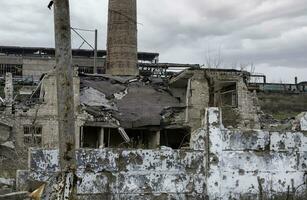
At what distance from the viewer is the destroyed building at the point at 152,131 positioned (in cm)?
814

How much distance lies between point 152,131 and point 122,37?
34.2ft

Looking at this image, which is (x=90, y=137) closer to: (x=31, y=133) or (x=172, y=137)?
(x=31, y=133)

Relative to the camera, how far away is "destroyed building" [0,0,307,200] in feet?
26.7

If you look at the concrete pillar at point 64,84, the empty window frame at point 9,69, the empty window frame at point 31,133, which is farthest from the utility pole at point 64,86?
the empty window frame at point 9,69

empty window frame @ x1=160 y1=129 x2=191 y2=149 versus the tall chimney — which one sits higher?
the tall chimney

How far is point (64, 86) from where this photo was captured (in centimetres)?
509

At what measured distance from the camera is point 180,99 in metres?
24.8

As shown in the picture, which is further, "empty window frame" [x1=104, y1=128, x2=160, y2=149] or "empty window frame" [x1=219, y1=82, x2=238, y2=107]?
"empty window frame" [x1=219, y1=82, x2=238, y2=107]

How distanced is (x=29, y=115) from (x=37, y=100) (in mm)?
824

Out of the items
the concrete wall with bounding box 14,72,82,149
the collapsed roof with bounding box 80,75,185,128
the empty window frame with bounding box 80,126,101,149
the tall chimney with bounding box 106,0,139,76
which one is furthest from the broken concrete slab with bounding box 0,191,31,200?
the tall chimney with bounding box 106,0,139,76

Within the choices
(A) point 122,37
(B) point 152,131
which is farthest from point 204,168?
(A) point 122,37

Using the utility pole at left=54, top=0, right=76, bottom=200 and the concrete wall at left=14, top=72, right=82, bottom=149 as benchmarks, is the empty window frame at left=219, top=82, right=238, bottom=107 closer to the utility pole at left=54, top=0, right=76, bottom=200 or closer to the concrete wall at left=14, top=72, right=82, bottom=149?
the concrete wall at left=14, top=72, right=82, bottom=149

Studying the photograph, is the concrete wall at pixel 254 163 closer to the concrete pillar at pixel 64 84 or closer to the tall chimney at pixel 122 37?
the concrete pillar at pixel 64 84

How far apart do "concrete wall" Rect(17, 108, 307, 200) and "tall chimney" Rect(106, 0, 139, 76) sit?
77.1ft
